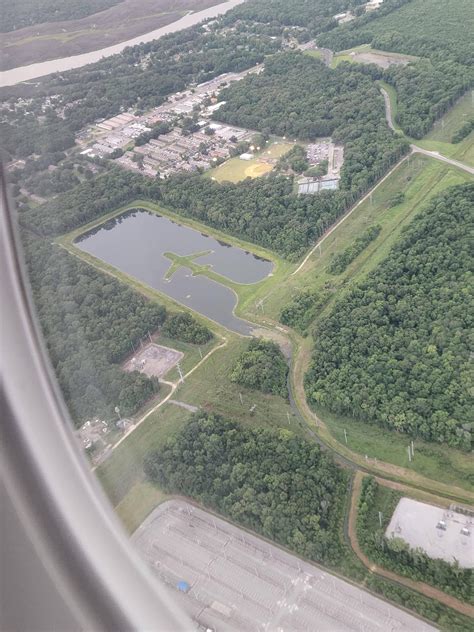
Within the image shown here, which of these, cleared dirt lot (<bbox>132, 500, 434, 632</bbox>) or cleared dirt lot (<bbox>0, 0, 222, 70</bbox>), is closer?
cleared dirt lot (<bbox>132, 500, 434, 632</bbox>)

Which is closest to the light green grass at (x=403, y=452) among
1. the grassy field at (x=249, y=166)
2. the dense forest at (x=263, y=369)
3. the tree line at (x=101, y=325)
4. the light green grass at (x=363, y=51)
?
the dense forest at (x=263, y=369)

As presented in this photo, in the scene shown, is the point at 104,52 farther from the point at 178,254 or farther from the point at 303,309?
the point at 303,309

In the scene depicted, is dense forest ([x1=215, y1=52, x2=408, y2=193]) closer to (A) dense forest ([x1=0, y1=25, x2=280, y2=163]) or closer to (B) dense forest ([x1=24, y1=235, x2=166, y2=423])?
(A) dense forest ([x1=0, y1=25, x2=280, y2=163])

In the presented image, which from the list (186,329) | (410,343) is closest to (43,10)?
(186,329)

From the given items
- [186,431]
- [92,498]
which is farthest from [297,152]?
[92,498]

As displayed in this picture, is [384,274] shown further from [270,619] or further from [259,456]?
[270,619]

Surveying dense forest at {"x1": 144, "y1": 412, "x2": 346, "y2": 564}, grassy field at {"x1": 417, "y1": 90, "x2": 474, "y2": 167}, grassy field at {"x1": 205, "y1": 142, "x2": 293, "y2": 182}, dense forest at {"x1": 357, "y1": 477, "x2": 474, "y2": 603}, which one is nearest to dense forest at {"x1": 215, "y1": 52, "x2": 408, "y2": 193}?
grassy field at {"x1": 205, "y1": 142, "x2": 293, "y2": 182}
